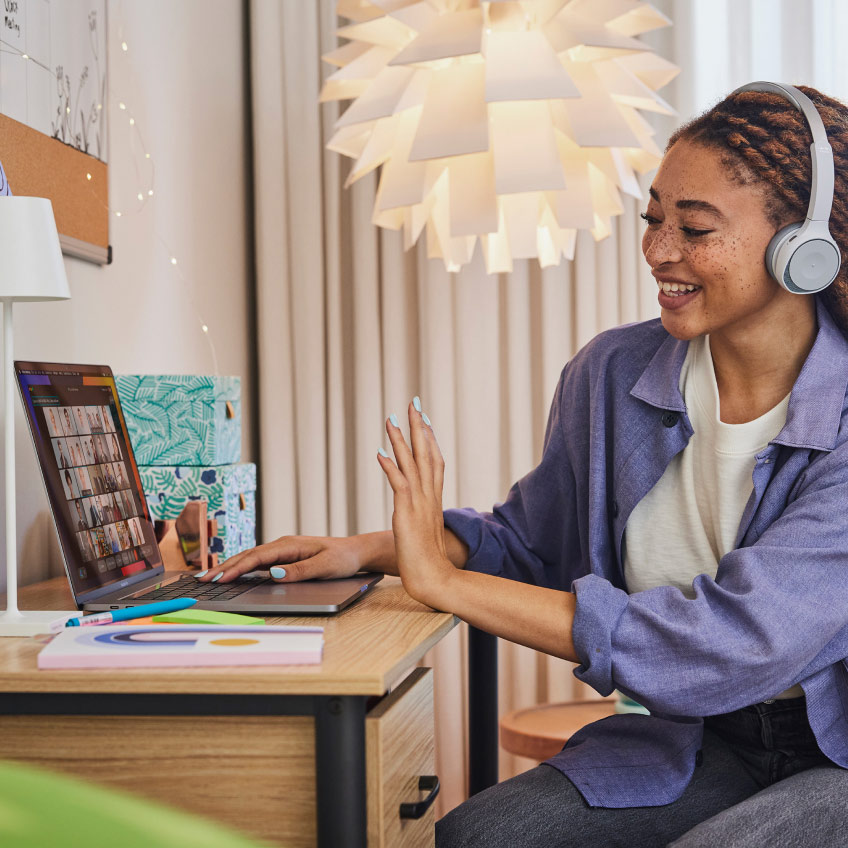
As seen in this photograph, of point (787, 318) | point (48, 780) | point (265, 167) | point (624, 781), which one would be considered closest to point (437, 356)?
point (265, 167)

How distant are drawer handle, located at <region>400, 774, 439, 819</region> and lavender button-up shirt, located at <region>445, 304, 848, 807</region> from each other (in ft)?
0.54

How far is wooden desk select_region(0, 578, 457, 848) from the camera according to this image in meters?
0.72

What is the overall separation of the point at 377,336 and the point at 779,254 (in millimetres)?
1313

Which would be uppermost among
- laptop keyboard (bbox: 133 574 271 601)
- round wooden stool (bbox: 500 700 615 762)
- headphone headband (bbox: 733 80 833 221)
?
headphone headband (bbox: 733 80 833 221)

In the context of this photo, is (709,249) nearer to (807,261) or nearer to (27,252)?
(807,261)

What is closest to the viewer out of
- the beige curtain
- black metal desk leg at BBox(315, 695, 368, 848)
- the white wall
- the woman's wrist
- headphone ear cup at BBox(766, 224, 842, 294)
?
black metal desk leg at BBox(315, 695, 368, 848)

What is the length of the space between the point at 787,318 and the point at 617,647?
459mm

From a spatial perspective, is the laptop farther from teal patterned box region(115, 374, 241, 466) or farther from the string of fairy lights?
the string of fairy lights

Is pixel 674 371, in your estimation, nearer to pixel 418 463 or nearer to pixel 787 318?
pixel 787 318

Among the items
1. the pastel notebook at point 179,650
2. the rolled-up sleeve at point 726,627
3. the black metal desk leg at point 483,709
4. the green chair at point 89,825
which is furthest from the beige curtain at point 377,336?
the green chair at point 89,825

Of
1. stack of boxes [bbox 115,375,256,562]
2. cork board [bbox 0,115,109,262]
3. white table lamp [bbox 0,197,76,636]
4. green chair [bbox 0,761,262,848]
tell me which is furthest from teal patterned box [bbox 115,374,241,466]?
green chair [bbox 0,761,262,848]

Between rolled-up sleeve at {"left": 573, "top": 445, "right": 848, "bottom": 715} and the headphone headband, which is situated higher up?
the headphone headband

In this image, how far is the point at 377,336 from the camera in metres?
2.29

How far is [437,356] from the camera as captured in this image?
7.41 feet
